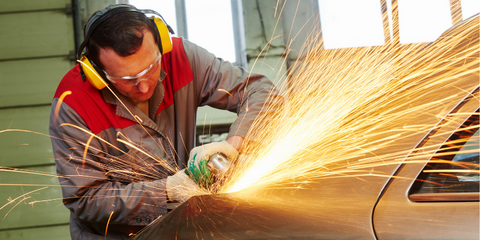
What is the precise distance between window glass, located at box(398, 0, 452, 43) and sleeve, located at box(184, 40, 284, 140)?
98.7 inches

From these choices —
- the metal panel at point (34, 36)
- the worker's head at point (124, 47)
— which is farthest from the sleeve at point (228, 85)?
the metal panel at point (34, 36)

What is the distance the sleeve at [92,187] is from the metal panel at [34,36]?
2812 mm

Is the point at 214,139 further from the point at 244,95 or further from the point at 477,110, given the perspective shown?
the point at 477,110

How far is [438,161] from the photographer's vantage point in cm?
93

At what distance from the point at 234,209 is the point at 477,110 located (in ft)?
2.65

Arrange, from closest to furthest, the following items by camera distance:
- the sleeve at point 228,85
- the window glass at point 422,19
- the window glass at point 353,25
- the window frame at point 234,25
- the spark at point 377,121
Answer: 1. the spark at point 377,121
2. the sleeve at point 228,85
3. the window glass at point 422,19
4. the window glass at point 353,25
5. the window frame at point 234,25

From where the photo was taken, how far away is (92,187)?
175 centimetres

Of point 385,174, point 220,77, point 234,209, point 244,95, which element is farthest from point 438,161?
point 220,77

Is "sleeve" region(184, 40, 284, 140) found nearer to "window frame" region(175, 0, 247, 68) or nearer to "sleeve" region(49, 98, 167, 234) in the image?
"sleeve" region(49, 98, 167, 234)

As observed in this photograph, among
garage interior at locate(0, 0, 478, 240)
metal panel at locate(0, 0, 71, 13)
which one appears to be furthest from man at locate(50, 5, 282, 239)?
metal panel at locate(0, 0, 71, 13)

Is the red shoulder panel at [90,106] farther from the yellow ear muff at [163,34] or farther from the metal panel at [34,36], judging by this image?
the metal panel at [34,36]

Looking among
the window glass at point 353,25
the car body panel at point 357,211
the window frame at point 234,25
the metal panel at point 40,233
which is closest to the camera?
the car body panel at point 357,211

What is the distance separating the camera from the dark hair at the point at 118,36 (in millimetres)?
1640

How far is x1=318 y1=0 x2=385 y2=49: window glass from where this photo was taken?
12.5 feet
